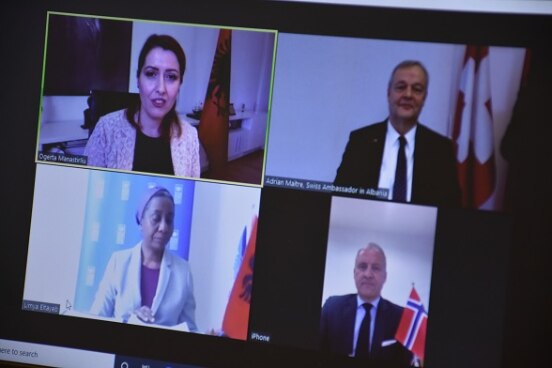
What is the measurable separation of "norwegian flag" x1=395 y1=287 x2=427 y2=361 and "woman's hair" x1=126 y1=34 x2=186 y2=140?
57 cm

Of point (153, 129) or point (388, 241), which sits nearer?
point (388, 241)

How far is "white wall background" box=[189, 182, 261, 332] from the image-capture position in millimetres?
1485

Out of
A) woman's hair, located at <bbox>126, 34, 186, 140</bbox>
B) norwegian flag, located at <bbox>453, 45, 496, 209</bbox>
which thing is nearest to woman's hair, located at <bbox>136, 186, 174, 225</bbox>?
woman's hair, located at <bbox>126, 34, 186, 140</bbox>

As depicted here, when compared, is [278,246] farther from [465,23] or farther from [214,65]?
[465,23]

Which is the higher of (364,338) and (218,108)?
(218,108)

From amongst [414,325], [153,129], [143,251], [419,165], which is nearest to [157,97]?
[153,129]

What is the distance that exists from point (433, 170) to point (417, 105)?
13 cm

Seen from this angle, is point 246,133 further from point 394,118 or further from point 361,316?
point 361,316

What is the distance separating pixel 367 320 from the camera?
1442 mm

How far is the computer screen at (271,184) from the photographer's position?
1414 mm

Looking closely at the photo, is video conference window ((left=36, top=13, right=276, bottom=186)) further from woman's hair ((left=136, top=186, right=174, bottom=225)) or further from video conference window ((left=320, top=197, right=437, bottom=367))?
video conference window ((left=320, top=197, right=437, bottom=367))

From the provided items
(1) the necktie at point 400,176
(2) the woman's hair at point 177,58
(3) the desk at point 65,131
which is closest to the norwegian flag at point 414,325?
(1) the necktie at point 400,176

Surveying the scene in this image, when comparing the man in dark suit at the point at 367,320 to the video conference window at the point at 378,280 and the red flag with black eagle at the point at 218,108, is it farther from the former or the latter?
the red flag with black eagle at the point at 218,108

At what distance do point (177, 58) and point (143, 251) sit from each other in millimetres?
398
